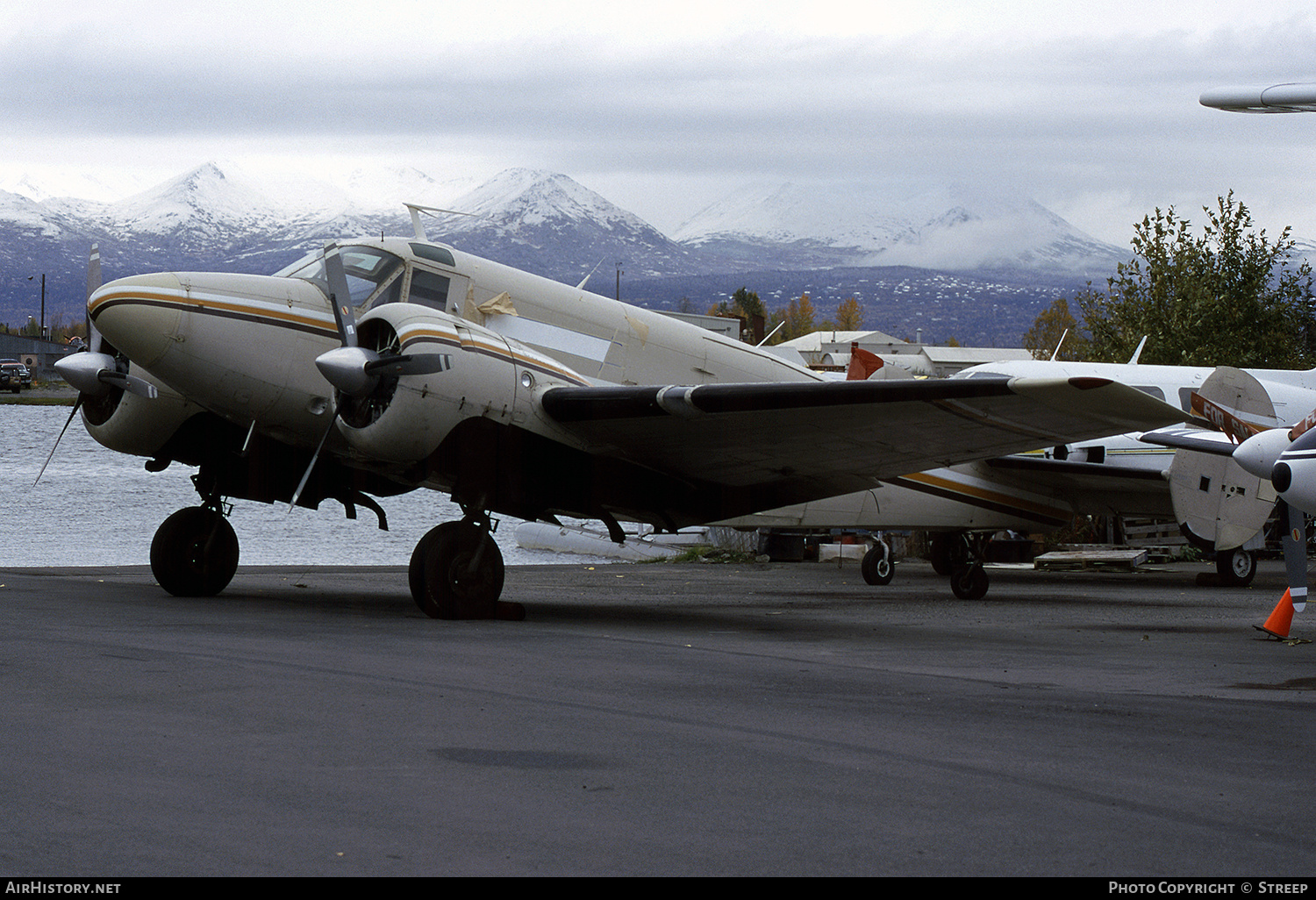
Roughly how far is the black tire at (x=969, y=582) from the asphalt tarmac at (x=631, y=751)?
23.7 feet

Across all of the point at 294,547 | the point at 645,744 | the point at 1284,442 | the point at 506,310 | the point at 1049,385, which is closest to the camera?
the point at 645,744

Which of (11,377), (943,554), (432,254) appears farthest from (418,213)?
(11,377)

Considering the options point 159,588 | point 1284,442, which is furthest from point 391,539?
point 1284,442

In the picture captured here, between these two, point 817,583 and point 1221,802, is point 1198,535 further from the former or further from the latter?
point 1221,802

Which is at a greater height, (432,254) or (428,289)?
(432,254)

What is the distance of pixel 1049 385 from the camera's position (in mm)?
11641

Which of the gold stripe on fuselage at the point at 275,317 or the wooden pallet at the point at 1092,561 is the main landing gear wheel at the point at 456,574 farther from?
the wooden pallet at the point at 1092,561

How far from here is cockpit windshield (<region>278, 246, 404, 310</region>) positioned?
47.3 feet

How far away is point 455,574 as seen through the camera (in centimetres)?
1357

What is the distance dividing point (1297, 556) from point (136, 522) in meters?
35.4

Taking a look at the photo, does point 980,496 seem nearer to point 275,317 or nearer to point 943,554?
point 943,554

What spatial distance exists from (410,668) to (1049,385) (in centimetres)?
579

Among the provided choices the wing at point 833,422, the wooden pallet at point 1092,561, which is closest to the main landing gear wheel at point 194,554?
the wing at point 833,422

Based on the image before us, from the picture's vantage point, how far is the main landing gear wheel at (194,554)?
15.9m
